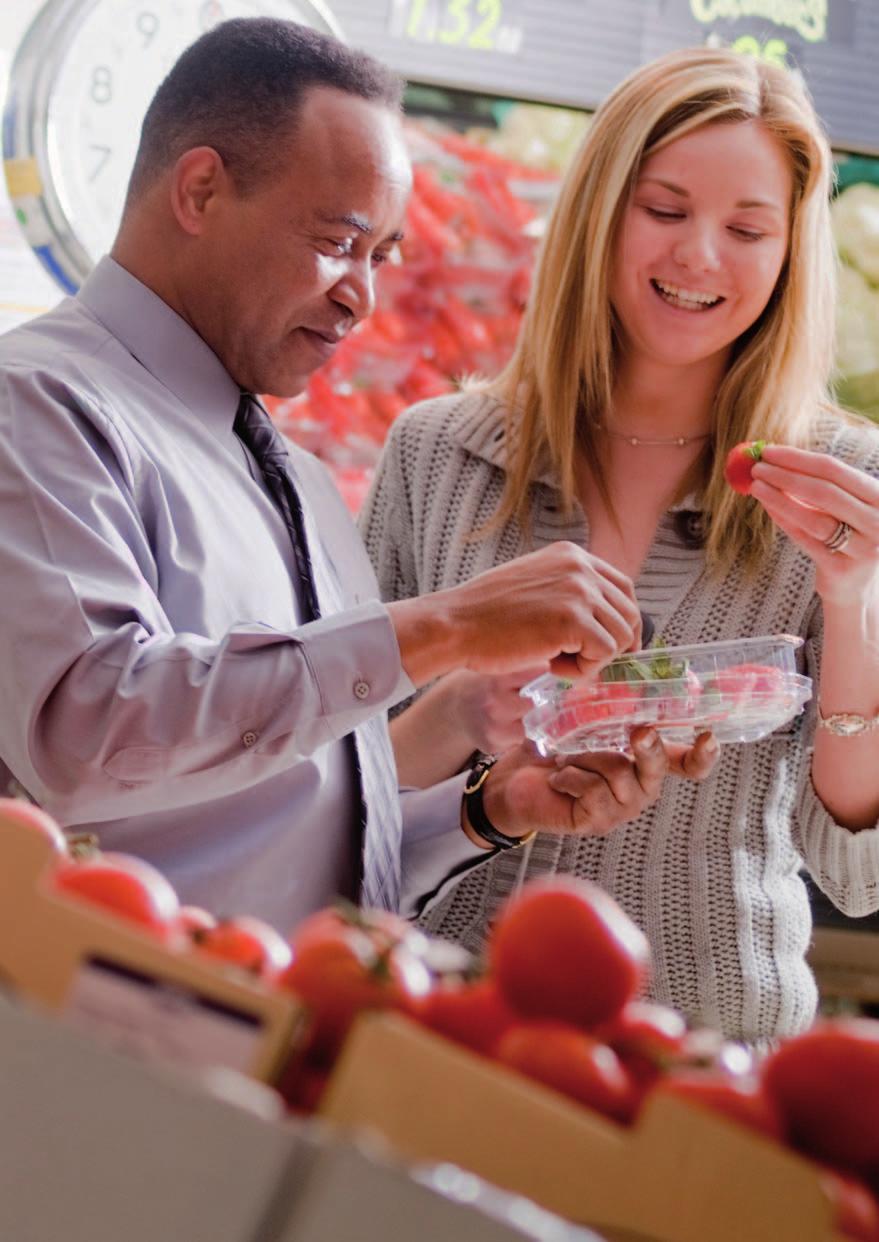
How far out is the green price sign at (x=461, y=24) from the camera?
3.28 metres

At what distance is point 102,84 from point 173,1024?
8.29 ft

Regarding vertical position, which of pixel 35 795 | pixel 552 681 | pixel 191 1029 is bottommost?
pixel 35 795

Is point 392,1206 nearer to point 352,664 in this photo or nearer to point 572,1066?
point 572,1066

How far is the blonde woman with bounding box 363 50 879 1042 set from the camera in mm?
2209

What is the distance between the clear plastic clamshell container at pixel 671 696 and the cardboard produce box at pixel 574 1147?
1.19m

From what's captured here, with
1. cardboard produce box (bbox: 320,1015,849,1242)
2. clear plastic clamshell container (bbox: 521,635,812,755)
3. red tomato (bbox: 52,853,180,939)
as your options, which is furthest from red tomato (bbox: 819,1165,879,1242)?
clear plastic clamshell container (bbox: 521,635,812,755)

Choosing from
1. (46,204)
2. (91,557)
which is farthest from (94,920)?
(46,204)

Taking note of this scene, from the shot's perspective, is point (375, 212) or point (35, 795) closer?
point (35, 795)

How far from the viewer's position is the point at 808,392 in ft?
7.92

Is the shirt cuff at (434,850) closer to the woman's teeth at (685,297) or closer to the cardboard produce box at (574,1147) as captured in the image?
the woman's teeth at (685,297)

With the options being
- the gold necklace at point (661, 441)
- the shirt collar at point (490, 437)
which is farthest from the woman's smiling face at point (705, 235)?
the shirt collar at point (490, 437)

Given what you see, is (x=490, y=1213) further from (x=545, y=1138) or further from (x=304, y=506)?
(x=304, y=506)

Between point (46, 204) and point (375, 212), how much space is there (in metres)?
1.20

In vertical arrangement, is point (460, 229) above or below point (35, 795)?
above
